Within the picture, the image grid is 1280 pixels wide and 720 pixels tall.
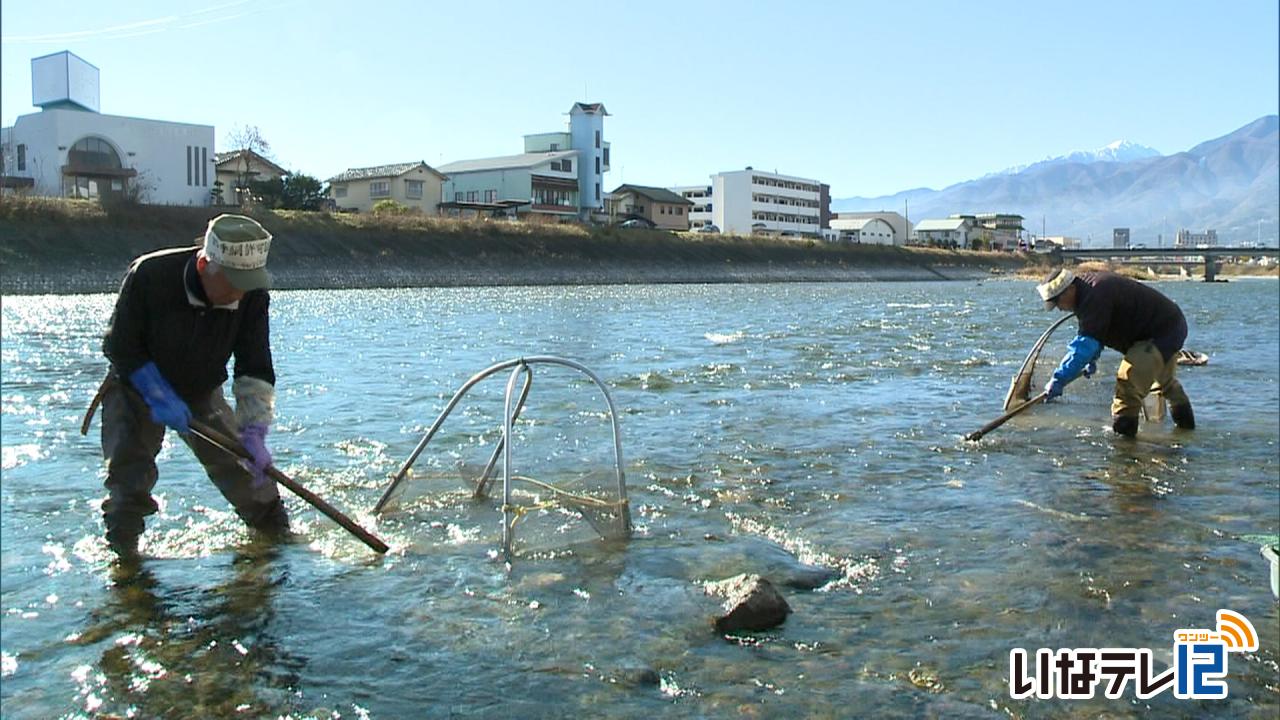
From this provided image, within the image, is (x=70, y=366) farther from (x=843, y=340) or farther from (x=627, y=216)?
(x=627, y=216)

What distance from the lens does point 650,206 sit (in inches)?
3981

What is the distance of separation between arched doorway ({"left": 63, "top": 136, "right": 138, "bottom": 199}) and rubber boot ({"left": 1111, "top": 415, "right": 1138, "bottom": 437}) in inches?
2228

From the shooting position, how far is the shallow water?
14.8ft

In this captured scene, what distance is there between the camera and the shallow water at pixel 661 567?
4512 mm

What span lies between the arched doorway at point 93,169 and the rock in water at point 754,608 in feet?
191

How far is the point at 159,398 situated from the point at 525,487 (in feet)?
10.3

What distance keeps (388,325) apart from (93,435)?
17.0m

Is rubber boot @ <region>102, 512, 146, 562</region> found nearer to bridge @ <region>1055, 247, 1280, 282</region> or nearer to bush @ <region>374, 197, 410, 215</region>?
bush @ <region>374, 197, 410, 215</region>

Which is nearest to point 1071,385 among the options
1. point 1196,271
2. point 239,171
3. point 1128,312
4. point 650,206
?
point 1128,312

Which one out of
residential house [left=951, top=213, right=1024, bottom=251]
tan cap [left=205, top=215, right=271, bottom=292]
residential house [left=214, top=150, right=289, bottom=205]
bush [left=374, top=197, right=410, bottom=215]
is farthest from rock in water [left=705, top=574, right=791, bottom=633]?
residential house [left=951, top=213, right=1024, bottom=251]

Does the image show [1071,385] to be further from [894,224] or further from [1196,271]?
[1196,271]

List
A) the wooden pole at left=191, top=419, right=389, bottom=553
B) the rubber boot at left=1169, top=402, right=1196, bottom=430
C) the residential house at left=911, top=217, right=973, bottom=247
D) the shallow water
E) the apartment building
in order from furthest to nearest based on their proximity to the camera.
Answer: the apartment building
the residential house at left=911, top=217, right=973, bottom=247
the rubber boot at left=1169, top=402, right=1196, bottom=430
the wooden pole at left=191, top=419, right=389, bottom=553
the shallow water

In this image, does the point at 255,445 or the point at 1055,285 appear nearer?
the point at 255,445

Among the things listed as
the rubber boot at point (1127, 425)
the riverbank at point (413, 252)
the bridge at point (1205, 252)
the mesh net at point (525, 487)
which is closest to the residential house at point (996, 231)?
the bridge at point (1205, 252)
